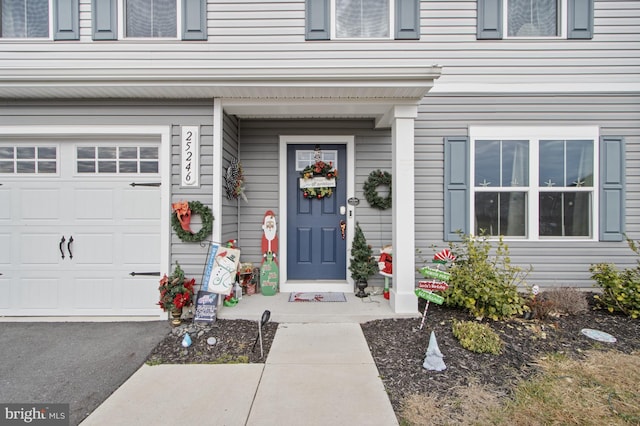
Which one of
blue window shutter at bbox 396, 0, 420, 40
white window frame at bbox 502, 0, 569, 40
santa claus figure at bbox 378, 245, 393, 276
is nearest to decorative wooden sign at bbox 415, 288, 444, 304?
santa claus figure at bbox 378, 245, 393, 276

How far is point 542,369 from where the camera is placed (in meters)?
2.57

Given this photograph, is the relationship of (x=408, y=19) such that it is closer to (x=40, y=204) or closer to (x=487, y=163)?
(x=487, y=163)

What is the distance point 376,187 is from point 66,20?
4.68 m

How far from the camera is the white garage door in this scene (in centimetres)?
372

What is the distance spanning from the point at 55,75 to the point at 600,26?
21.7ft

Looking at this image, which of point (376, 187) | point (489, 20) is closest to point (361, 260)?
point (376, 187)

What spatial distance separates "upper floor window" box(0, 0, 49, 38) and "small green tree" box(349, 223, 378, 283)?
16.5 ft

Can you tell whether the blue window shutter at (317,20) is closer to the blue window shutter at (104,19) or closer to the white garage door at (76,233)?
the blue window shutter at (104,19)

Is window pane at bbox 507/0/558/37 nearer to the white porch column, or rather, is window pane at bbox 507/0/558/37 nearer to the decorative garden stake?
the white porch column

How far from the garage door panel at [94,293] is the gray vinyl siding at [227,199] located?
4.72 ft

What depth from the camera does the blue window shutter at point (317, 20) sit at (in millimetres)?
4262

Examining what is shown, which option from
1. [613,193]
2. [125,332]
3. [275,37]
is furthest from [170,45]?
[613,193]

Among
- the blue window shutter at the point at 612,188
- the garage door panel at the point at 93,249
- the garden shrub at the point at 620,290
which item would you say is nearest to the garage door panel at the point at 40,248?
the garage door panel at the point at 93,249

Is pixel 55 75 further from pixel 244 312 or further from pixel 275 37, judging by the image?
pixel 244 312
